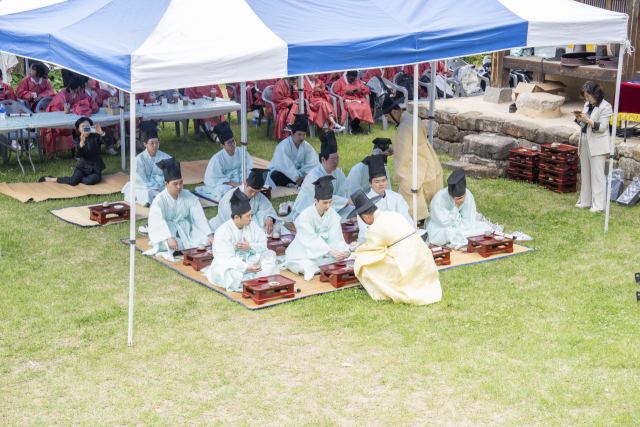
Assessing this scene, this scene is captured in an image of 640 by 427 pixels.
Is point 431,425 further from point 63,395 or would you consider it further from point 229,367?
point 63,395

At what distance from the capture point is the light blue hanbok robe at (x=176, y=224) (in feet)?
24.3

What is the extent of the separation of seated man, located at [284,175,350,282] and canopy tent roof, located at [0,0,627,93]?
1.33 metres

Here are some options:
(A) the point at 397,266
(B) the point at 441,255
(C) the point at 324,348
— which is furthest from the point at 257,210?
(C) the point at 324,348

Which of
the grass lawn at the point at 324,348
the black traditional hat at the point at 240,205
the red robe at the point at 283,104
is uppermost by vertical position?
the red robe at the point at 283,104

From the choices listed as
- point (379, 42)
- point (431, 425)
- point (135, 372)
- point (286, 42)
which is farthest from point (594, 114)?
point (135, 372)

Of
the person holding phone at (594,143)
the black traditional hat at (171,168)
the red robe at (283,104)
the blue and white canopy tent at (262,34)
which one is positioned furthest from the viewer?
the red robe at (283,104)

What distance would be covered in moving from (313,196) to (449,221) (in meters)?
1.63

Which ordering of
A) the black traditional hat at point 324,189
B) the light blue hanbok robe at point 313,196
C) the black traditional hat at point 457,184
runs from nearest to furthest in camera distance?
the black traditional hat at point 324,189, the black traditional hat at point 457,184, the light blue hanbok robe at point 313,196

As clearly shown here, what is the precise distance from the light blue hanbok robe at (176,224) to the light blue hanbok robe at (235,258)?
0.83 metres

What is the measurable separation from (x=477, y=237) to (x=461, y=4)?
93.4 inches

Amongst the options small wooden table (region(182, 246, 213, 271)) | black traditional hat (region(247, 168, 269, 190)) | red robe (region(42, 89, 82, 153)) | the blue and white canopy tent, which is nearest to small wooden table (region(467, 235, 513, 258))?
the blue and white canopy tent

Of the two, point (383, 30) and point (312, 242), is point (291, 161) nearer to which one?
point (312, 242)

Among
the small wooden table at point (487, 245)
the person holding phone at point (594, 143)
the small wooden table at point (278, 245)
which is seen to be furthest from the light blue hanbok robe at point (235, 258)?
the person holding phone at point (594, 143)

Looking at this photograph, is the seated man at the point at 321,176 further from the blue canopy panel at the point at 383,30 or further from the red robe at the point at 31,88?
the red robe at the point at 31,88
